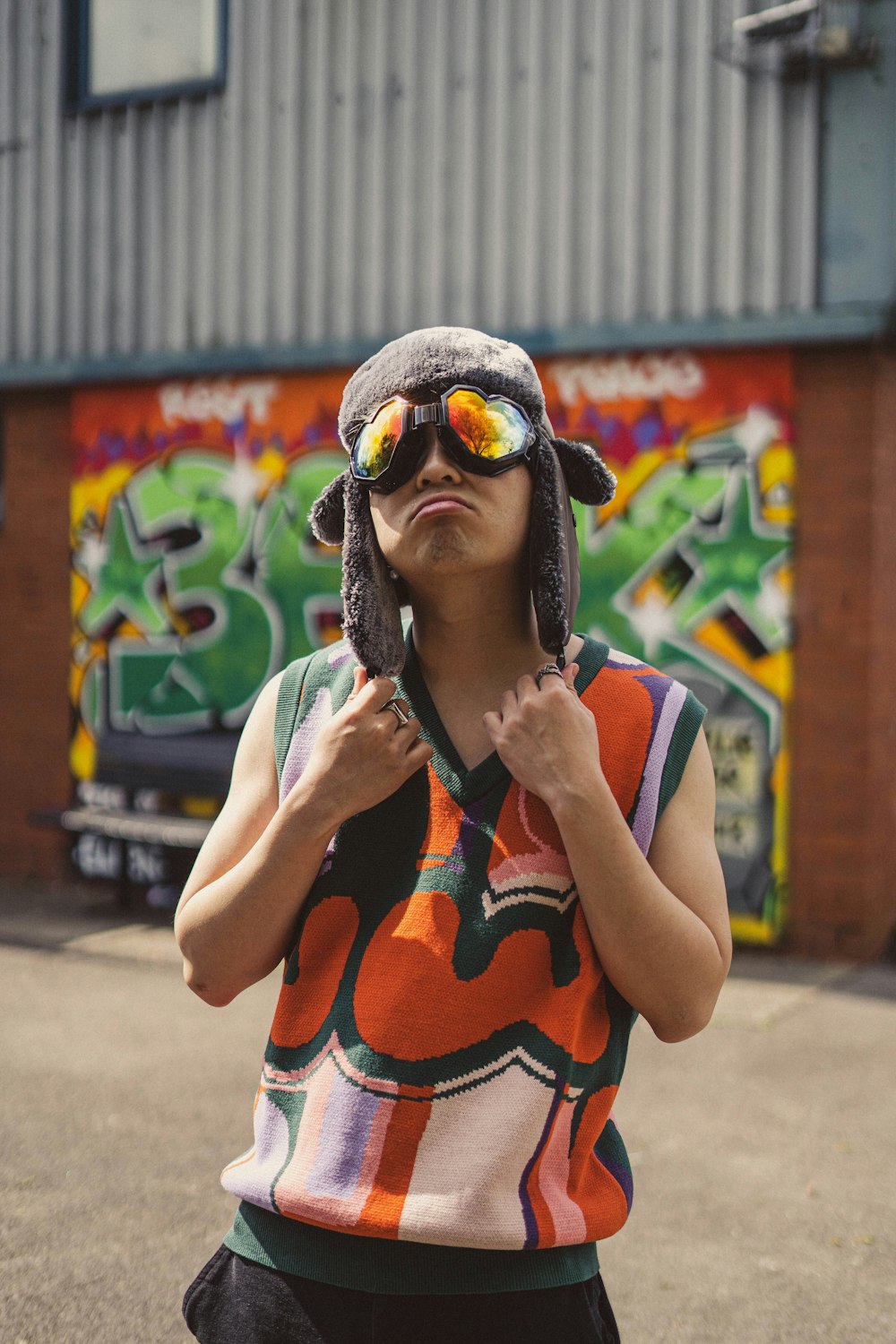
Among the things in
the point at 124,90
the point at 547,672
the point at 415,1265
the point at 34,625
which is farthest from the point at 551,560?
the point at 124,90

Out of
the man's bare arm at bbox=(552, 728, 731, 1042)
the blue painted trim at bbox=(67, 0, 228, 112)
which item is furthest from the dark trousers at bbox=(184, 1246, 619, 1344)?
the blue painted trim at bbox=(67, 0, 228, 112)

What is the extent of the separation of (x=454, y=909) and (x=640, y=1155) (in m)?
3.44

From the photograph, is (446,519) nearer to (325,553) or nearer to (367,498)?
(367,498)

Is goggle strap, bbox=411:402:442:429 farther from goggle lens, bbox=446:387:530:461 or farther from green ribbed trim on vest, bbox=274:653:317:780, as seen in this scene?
green ribbed trim on vest, bbox=274:653:317:780

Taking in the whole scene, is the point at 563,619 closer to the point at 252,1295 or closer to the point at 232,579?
the point at 252,1295

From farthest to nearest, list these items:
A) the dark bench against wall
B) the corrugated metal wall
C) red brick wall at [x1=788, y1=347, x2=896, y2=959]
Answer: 1. the dark bench against wall
2. the corrugated metal wall
3. red brick wall at [x1=788, y1=347, x2=896, y2=959]

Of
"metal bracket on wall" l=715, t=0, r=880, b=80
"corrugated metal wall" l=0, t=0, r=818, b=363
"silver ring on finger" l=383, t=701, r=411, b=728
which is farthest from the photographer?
"corrugated metal wall" l=0, t=0, r=818, b=363

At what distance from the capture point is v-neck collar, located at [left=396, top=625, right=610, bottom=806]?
5.39ft

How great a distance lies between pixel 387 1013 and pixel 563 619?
1.65 feet

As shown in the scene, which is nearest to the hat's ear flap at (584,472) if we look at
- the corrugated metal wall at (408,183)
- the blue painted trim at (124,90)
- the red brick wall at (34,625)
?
the corrugated metal wall at (408,183)

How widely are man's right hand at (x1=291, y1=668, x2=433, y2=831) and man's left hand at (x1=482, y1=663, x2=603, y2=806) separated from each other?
101mm

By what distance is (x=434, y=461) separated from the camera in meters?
1.63

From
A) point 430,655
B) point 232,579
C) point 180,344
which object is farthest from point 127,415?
point 430,655

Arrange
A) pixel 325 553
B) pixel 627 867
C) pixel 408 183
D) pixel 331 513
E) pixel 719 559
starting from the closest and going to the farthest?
pixel 627 867
pixel 331 513
pixel 719 559
pixel 408 183
pixel 325 553
